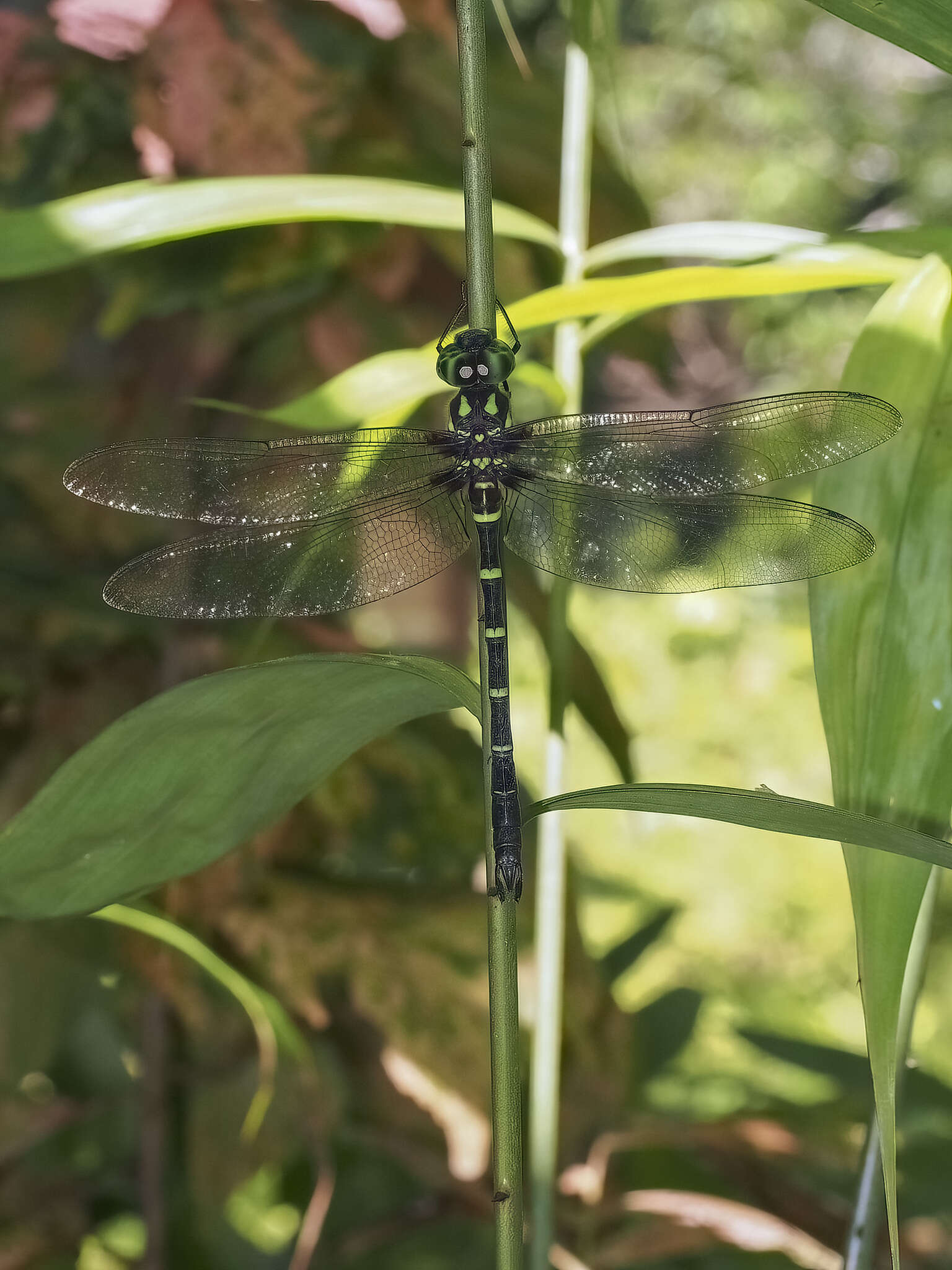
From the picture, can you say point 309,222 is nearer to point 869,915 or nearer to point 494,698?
point 494,698

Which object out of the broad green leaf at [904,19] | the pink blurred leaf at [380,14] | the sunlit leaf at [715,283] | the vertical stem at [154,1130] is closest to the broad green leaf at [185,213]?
the sunlit leaf at [715,283]

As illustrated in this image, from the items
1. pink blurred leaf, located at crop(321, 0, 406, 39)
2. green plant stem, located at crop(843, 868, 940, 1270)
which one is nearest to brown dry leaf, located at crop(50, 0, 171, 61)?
pink blurred leaf, located at crop(321, 0, 406, 39)

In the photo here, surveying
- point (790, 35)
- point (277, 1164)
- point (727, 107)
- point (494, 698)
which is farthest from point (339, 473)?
point (727, 107)

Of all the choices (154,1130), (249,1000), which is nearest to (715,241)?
(249,1000)

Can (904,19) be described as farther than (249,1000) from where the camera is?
No

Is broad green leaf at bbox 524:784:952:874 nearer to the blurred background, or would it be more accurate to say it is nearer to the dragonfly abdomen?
the dragonfly abdomen

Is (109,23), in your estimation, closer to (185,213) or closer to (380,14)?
(380,14)
